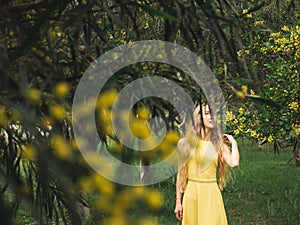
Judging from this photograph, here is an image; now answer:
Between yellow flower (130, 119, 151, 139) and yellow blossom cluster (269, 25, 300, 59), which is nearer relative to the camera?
yellow flower (130, 119, 151, 139)

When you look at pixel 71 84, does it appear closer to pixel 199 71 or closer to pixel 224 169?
pixel 199 71

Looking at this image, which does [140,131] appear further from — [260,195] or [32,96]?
[260,195]

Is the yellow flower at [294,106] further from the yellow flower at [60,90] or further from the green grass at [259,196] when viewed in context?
the yellow flower at [60,90]

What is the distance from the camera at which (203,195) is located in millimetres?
4969

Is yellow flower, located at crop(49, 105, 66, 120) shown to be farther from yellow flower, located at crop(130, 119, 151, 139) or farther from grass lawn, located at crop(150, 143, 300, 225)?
grass lawn, located at crop(150, 143, 300, 225)

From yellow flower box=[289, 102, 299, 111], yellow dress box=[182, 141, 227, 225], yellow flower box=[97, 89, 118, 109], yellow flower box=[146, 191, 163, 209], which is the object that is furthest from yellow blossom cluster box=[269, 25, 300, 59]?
yellow flower box=[146, 191, 163, 209]

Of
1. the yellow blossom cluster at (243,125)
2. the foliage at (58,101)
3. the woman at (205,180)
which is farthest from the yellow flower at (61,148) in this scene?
the yellow blossom cluster at (243,125)

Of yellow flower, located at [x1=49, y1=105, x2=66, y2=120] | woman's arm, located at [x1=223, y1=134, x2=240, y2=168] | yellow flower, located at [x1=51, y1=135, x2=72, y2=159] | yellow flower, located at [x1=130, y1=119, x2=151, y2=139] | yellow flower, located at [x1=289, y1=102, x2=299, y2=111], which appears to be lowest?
yellow flower, located at [x1=51, y1=135, x2=72, y2=159]

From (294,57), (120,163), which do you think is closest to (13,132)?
(120,163)

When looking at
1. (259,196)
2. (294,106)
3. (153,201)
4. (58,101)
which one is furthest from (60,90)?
(259,196)

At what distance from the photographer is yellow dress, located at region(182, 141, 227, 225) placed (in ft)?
16.2

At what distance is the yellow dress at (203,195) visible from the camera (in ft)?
16.2

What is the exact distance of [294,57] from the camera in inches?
239

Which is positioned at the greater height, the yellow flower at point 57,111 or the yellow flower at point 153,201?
the yellow flower at point 57,111
